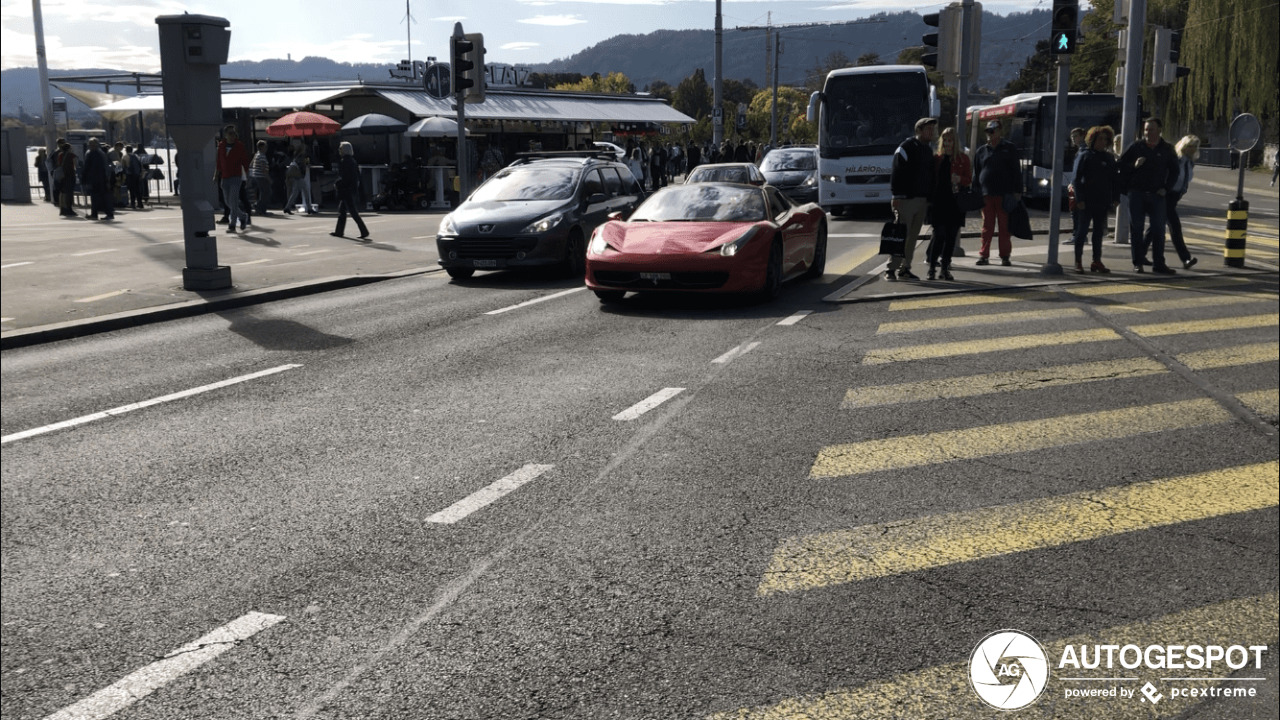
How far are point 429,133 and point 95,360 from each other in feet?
86.9

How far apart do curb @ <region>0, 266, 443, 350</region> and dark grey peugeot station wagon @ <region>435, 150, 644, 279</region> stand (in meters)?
1.25

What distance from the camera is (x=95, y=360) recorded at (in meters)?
10.9

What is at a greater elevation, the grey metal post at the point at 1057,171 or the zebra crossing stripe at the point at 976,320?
the grey metal post at the point at 1057,171

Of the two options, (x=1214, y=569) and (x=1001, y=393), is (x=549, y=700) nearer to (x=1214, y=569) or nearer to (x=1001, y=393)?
(x=1214, y=569)

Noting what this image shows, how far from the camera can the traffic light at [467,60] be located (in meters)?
21.9

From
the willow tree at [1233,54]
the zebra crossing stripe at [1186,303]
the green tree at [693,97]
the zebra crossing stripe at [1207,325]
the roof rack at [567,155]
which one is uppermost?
the green tree at [693,97]

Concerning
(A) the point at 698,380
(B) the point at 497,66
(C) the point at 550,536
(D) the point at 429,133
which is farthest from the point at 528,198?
(B) the point at 497,66

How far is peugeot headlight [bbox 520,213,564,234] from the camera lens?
16375 millimetres

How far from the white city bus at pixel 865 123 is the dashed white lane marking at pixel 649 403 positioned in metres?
20.4

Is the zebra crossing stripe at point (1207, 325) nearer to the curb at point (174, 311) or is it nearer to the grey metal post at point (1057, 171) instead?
the grey metal post at point (1057, 171)

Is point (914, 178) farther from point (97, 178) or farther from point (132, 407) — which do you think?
point (97, 178)

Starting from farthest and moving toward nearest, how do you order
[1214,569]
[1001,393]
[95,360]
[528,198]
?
[528,198], [95,360], [1001,393], [1214,569]

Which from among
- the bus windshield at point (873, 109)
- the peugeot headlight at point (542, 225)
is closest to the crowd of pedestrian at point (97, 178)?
the peugeot headlight at point (542, 225)

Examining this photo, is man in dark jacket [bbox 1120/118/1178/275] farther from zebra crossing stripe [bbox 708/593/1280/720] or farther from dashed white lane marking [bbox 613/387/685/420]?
zebra crossing stripe [bbox 708/593/1280/720]
